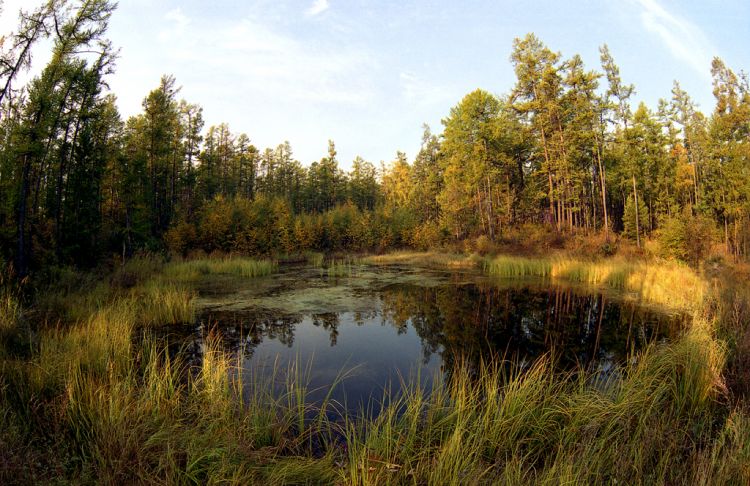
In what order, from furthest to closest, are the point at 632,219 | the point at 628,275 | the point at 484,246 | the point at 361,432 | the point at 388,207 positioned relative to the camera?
the point at 388,207, the point at 632,219, the point at 484,246, the point at 628,275, the point at 361,432

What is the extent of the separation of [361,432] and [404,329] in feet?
19.5

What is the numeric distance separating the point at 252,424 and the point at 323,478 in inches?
49.9

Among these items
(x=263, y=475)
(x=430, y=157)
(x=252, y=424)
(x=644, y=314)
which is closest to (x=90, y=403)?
(x=252, y=424)

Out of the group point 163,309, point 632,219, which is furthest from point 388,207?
point 163,309

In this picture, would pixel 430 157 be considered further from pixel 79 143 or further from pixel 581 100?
pixel 79 143

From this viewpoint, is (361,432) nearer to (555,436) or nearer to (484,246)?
(555,436)

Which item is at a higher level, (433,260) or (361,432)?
(361,432)

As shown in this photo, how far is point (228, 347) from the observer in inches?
303

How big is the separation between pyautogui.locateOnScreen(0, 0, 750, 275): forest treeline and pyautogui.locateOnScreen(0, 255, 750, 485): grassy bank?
10.9 metres

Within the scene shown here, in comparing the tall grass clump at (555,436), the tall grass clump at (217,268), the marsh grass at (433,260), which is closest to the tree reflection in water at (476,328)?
the tall grass clump at (555,436)

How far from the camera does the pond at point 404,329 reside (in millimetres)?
6945

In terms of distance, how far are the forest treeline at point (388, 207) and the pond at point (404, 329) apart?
7.93 m

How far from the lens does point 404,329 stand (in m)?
9.79

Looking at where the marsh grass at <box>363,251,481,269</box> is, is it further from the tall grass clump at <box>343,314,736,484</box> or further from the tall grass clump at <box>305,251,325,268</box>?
the tall grass clump at <box>343,314,736,484</box>
